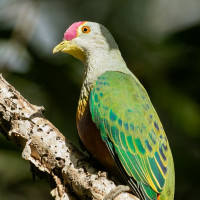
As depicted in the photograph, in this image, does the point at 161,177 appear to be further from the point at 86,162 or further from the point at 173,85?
the point at 173,85

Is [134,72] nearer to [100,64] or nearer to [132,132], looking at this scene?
[100,64]

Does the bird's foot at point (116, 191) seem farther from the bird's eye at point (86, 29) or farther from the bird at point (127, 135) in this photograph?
the bird's eye at point (86, 29)

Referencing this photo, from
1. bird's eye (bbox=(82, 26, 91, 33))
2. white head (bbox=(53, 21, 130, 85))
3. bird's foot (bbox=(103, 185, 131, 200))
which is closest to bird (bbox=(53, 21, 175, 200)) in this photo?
bird's foot (bbox=(103, 185, 131, 200))

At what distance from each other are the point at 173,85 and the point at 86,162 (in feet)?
9.18

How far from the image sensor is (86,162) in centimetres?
440

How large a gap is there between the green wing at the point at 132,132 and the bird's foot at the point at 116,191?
163 millimetres

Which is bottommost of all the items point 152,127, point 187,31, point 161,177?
point 161,177

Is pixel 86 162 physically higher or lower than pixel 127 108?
lower

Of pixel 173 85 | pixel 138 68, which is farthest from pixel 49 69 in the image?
pixel 173 85

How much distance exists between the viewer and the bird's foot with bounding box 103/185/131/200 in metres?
4.00

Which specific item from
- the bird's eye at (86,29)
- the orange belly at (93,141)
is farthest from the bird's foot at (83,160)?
the bird's eye at (86,29)

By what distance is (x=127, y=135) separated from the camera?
453 centimetres

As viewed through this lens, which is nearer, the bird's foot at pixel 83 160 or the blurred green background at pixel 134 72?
the bird's foot at pixel 83 160

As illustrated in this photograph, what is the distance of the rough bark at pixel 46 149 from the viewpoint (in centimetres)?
Answer: 430
